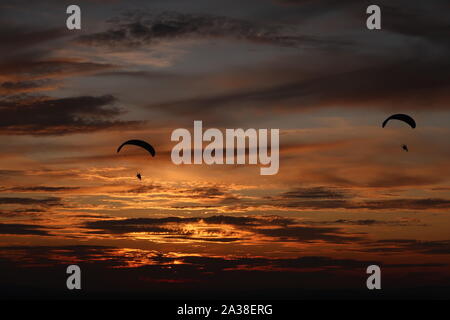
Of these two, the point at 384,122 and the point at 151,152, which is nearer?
the point at 384,122

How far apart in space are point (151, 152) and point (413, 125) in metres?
24.4

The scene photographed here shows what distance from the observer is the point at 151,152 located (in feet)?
220

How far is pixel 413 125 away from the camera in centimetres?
6412
